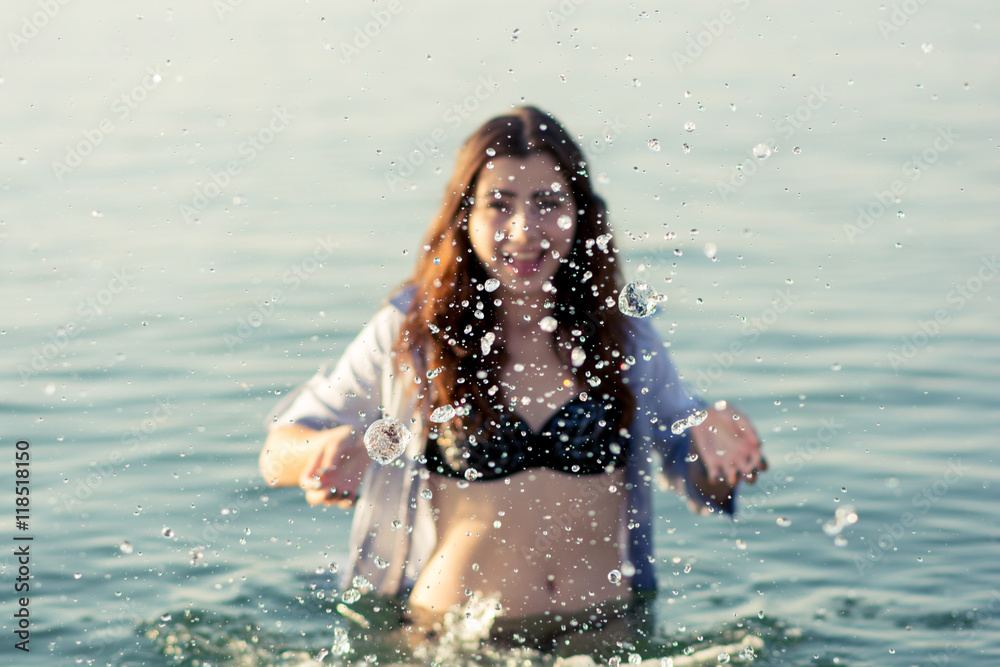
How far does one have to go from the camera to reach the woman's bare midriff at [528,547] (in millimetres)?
4656

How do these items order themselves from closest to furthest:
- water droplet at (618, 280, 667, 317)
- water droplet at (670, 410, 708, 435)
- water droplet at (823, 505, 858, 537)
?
1. water droplet at (670, 410, 708, 435)
2. water droplet at (618, 280, 667, 317)
3. water droplet at (823, 505, 858, 537)

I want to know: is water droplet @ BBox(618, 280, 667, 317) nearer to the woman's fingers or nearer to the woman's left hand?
the woman's left hand

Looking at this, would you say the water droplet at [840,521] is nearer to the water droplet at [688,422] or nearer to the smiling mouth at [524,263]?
the water droplet at [688,422]

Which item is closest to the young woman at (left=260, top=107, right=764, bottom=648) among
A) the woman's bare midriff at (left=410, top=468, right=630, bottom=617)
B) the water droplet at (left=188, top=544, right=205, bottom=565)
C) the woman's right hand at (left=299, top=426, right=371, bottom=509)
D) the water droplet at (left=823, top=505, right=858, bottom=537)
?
the woman's bare midriff at (left=410, top=468, right=630, bottom=617)

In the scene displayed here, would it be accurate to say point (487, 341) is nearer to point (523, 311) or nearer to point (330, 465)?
point (523, 311)

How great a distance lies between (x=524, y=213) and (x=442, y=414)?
0.72 metres

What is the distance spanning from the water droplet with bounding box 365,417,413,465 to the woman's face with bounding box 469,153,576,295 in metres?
0.64

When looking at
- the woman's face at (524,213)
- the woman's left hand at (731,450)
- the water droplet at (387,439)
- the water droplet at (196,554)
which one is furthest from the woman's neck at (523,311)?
the water droplet at (196,554)

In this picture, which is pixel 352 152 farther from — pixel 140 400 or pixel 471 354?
pixel 471 354

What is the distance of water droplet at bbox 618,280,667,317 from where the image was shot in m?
4.89

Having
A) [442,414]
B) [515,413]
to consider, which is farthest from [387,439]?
[515,413]

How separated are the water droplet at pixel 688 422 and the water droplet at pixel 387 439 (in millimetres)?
873

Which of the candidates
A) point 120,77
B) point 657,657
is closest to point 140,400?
point 657,657

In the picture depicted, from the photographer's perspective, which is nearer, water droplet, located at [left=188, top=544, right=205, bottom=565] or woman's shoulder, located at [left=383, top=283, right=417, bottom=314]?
woman's shoulder, located at [left=383, top=283, right=417, bottom=314]
